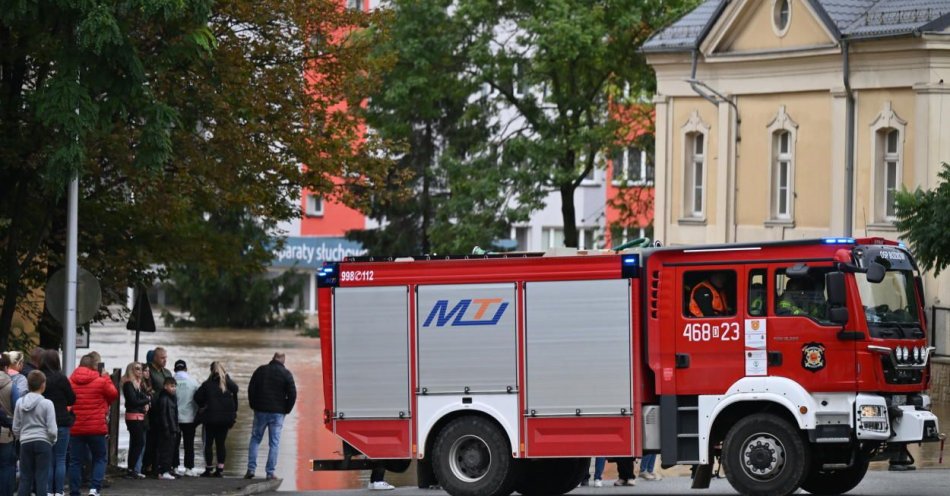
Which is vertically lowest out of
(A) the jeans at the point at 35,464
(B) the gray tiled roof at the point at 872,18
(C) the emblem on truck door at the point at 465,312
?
(A) the jeans at the point at 35,464

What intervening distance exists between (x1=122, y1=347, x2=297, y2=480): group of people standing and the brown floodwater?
3.06 feet

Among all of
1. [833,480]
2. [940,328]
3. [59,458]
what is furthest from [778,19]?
[59,458]

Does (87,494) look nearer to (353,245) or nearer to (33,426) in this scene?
(33,426)

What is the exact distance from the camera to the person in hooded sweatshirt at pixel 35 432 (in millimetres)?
17766

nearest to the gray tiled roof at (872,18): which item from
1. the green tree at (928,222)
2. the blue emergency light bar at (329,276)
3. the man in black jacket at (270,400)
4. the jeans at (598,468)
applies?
the green tree at (928,222)

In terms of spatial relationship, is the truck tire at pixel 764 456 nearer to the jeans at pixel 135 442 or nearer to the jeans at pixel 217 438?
the jeans at pixel 217 438

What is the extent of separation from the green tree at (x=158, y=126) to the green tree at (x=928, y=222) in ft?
27.7

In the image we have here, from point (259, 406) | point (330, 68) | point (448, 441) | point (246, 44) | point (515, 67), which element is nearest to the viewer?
point (448, 441)

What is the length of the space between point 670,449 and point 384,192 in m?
11.4

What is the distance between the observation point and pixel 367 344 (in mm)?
20047

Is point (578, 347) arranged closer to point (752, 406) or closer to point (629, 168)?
point (752, 406)

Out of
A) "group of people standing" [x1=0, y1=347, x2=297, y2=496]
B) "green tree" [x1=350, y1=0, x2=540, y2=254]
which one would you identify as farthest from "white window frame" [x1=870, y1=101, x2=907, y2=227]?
"group of people standing" [x1=0, y1=347, x2=297, y2=496]

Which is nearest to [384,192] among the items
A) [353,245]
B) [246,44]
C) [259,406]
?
[246,44]

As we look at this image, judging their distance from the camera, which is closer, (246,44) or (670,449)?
(670,449)
